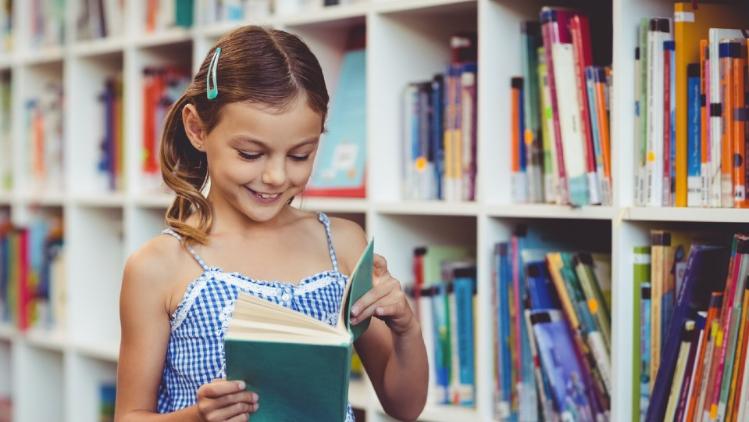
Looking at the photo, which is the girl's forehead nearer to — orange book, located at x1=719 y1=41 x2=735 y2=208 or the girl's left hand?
the girl's left hand

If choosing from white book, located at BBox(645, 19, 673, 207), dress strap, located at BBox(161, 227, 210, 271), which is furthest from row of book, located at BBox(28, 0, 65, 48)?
white book, located at BBox(645, 19, 673, 207)

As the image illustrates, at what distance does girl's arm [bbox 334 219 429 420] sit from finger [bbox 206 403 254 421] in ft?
0.69

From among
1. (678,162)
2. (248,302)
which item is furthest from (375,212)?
(248,302)

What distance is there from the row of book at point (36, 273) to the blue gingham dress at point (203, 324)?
1.79m

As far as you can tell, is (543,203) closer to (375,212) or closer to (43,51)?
(375,212)

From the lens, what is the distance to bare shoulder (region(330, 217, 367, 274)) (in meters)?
1.53

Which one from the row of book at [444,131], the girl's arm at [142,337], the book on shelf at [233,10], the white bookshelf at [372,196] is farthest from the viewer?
the book on shelf at [233,10]

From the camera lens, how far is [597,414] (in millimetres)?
1841

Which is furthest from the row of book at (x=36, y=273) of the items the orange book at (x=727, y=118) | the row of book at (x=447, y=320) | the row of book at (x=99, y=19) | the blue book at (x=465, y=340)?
the orange book at (x=727, y=118)

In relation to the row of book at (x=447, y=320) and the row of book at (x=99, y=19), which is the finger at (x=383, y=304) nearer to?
the row of book at (x=447, y=320)

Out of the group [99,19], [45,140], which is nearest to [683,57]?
[99,19]

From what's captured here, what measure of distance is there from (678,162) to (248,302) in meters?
0.86

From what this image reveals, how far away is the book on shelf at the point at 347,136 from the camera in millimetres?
2332

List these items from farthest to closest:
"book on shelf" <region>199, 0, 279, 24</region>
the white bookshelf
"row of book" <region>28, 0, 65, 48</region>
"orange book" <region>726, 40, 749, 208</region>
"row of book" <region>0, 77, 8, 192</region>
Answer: "row of book" <region>0, 77, 8, 192</region> → "row of book" <region>28, 0, 65, 48</region> → "book on shelf" <region>199, 0, 279, 24</region> → the white bookshelf → "orange book" <region>726, 40, 749, 208</region>
